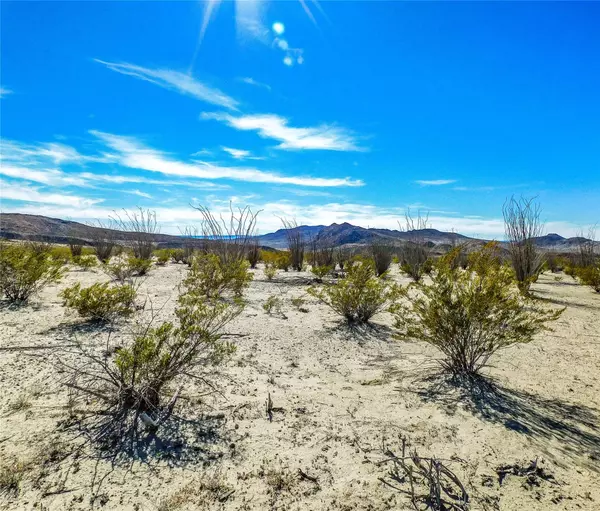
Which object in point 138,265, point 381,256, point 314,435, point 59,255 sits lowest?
point 314,435

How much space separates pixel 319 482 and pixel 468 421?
5.06ft

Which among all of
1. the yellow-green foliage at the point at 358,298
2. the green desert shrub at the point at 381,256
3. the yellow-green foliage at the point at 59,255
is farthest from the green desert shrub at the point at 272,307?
the green desert shrub at the point at 381,256

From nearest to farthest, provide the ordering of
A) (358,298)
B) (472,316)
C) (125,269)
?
(472,316) → (358,298) → (125,269)

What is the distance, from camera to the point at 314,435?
9.11ft

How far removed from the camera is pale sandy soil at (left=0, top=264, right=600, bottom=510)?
211cm

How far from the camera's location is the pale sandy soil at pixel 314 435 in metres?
2.11

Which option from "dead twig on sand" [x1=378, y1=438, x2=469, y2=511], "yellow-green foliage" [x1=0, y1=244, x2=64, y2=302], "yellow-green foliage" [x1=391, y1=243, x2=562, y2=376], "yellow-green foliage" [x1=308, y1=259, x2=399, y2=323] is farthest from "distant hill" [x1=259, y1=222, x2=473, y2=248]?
"dead twig on sand" [x1=378, y1=438, x2=469, y2=511]

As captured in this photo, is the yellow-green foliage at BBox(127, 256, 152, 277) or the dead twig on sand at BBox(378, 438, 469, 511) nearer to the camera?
the dead twig on sand at BBox(378, 438, 469, 511)

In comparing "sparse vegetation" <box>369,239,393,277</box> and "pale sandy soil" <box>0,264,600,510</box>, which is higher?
"sparse vegetation" <box>369,239,393,277</box>

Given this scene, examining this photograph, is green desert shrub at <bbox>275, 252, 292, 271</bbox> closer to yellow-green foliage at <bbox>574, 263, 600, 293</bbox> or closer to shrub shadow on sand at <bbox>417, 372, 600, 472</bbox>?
yellow-green foliage at <bbox>574, 263, 600, 293</bbox>

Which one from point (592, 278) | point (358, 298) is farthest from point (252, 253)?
point (592, 278)

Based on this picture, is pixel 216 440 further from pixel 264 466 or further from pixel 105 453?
pixel 105 453

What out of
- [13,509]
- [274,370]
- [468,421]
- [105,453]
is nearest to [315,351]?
[274,370]

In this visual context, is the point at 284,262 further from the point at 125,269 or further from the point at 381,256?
the point at 125,269
